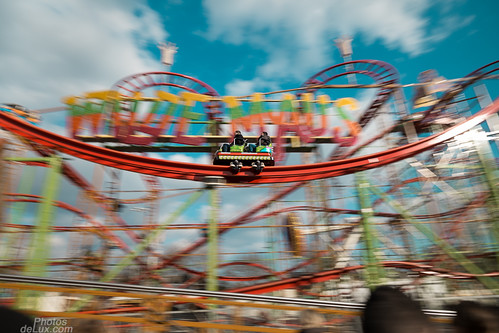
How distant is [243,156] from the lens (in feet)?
21.3

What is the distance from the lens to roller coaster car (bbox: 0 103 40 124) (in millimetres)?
9469

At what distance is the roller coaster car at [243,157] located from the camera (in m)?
6.30

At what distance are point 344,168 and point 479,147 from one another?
10.2 ft

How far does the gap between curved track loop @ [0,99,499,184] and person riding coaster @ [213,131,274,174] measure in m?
0.18

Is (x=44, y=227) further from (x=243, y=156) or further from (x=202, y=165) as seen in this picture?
(x=243, y=156)

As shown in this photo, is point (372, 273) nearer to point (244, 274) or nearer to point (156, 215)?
point (244, 274)

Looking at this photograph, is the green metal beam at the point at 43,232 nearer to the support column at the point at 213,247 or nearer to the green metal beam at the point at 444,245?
the support column at the point at 213,247

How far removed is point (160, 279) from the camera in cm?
717

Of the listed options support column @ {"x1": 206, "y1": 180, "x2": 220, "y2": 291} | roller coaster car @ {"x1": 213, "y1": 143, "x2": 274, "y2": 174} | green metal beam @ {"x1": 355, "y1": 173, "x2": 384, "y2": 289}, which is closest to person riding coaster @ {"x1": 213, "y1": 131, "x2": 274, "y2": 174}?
roller coaster car @ {"x1": 213, "y1": 143, "x2": 274, "y2": 174}

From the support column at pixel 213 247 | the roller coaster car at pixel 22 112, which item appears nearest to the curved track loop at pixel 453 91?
the support column at pixel 213 247

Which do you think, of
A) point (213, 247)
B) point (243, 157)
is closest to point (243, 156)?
point (243, 157)

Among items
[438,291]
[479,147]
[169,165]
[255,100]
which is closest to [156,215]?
[169,165]

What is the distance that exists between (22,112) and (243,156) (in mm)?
8038

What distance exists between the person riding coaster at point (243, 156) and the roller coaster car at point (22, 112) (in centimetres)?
719
